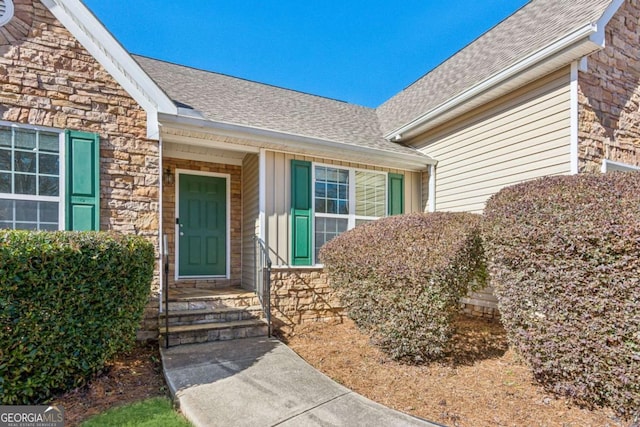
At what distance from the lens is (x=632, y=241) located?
2562mm

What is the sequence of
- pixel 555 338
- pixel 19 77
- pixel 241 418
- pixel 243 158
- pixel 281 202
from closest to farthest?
pixel 241 418 → pixel 555 338 → pixel 19 77 → pixel 281 202 → pixel 243 158

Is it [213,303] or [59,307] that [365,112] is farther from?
[59,307]

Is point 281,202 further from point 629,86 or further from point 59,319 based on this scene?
point 629,86

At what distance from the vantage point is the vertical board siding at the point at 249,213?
6.05m

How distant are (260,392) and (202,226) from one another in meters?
4.25

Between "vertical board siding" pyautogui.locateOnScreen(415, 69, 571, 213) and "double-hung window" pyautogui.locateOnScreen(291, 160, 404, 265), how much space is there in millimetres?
1019

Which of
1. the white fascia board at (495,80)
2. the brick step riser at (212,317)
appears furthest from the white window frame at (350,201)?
the brick step riser at (212,317)

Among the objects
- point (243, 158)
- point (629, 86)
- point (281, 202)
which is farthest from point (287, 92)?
point (629, 86)

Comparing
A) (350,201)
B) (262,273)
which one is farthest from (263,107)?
(262,273)

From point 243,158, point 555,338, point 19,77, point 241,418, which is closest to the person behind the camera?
point 241,418

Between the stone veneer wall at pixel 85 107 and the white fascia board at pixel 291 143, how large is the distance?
1.89ft

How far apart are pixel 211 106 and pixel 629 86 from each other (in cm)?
686

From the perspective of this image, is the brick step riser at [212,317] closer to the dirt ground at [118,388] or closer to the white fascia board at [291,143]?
the dirt ground at [118,388]

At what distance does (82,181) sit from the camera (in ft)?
14.4
